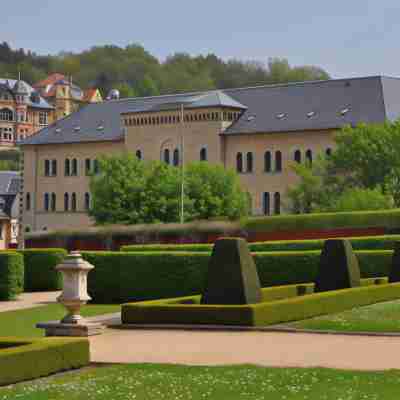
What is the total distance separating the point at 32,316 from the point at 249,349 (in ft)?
45.1

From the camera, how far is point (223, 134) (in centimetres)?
9675

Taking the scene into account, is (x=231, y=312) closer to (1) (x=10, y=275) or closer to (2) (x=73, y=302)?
(2) (x=73, y=302)

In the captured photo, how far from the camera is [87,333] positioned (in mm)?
25172

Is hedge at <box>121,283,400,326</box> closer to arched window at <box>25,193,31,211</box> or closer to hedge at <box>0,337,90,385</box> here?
hedge at <box>0,337,90,385</box>

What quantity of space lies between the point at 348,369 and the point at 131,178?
209 ft

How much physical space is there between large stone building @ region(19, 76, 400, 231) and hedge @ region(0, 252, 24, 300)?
4283 cm

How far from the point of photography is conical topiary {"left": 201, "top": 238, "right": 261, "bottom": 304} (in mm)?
28109

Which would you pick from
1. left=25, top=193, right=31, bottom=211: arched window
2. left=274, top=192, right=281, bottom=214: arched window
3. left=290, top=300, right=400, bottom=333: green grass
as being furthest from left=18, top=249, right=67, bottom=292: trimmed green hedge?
left=25, top=193, right=31, bottom=211: arched window

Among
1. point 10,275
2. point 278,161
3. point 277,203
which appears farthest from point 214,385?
point 278,161

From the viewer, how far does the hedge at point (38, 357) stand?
59.8 feet

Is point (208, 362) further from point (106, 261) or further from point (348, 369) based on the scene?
point (106, 261)

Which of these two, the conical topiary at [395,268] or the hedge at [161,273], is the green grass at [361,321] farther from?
the hedge at [161,273]

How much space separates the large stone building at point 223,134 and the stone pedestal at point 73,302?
6191cm

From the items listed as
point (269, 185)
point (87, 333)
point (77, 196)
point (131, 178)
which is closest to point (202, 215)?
point (131, 178)
